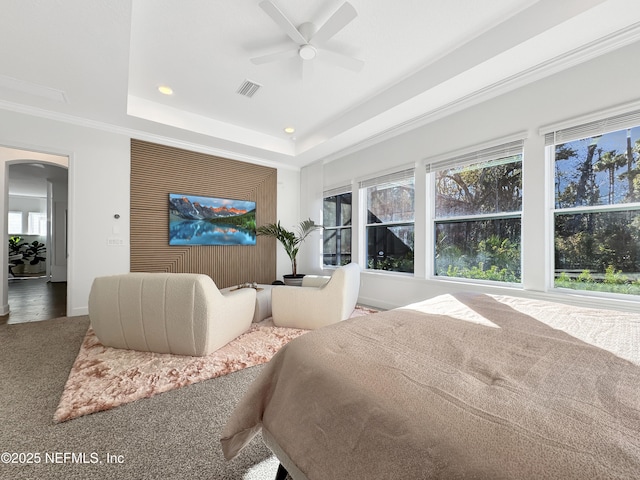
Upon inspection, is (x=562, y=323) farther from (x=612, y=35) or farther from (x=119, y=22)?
(x=119, y=22)

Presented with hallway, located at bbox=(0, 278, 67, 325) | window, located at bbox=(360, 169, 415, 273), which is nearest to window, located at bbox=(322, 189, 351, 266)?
window, located at bbox=(360, 169, 415, 273)

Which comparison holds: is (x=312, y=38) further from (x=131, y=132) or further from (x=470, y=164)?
(x=131, y=132)

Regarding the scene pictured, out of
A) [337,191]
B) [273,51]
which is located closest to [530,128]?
[273,51]

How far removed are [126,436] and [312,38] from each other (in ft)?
10.1

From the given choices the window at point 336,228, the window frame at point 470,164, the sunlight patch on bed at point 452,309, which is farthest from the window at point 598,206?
the window at point 336,228

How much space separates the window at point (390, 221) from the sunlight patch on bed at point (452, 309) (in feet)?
7.97

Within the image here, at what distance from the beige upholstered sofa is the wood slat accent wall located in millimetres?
1997

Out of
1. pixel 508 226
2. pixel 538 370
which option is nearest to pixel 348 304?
pixel 508 226

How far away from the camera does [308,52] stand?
8.31 feet

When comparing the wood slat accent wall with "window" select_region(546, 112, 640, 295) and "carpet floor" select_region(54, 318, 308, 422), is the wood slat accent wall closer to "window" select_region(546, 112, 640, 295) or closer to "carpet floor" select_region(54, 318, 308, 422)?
"carpet floor" select_region(54, 318, 308, 422)

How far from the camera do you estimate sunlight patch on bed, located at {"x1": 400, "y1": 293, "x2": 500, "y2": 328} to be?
133 centimetres

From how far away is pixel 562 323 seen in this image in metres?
1.29

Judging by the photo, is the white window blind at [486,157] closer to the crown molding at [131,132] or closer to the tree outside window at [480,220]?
the tree outside window at [480,220]

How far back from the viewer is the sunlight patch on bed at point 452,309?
1331 millimetres
